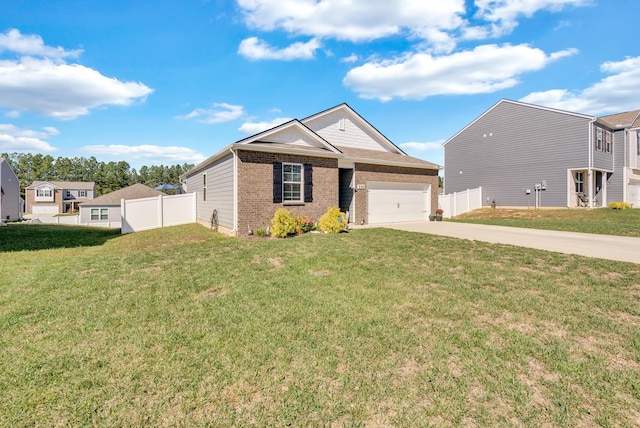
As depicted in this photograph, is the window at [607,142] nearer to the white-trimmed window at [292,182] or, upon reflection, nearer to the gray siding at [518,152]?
the gray siding at [518,152]

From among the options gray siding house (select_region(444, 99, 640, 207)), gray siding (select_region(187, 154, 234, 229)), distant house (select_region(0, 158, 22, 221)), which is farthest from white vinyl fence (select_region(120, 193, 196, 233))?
gray siding house (select_region(444, 99, 640, 207))

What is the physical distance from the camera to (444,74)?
17.7m

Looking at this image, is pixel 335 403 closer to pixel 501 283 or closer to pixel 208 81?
pixel 501 283

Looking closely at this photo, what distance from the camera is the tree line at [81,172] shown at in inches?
2891

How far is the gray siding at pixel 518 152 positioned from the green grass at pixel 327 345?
18.8 m

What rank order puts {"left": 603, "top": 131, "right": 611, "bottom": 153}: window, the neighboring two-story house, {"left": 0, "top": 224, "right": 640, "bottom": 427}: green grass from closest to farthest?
{"left": 0, "top": 224, "right": 640, "bottom": 427}: green grass
{"left": 603, "top": 131, "right": 611, "bottom": 153}: window
the neighboring two-story house

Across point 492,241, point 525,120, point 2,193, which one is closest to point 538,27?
point 492,241

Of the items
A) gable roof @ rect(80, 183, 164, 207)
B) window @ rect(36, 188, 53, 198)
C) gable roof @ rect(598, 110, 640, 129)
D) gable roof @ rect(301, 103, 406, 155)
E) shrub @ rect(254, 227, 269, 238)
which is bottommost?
shrub @ rect(254, 227, 269, 238)

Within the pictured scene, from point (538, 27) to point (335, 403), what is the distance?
1644 cm

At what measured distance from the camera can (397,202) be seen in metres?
15.9

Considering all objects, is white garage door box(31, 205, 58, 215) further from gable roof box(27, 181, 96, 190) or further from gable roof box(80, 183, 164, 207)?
gable roof box(80, 183, 164, 207)

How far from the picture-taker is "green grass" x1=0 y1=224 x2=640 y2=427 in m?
2.39

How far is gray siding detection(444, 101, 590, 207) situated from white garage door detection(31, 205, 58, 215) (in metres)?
64.5

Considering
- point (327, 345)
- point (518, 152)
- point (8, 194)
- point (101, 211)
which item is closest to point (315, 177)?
point (327, 345)
